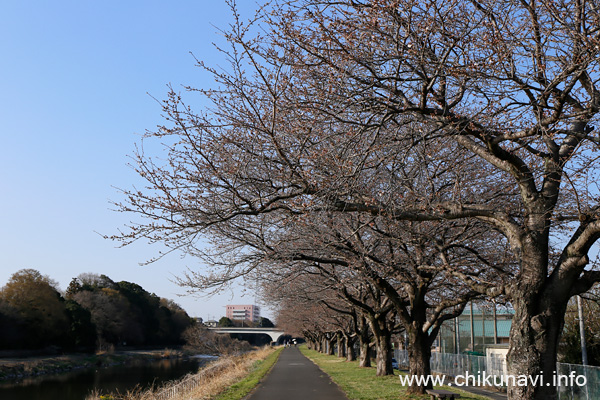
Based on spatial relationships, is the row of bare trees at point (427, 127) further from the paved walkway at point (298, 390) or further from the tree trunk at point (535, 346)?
the paved walkway at point (298, 390)

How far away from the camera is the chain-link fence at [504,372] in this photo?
17297 millimetres

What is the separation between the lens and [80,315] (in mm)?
→ 68812

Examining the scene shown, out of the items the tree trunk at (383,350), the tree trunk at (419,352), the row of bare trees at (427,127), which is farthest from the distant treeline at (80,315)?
the row of bare trees at (427,127)

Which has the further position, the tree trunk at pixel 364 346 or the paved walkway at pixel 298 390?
the tree trunk at pixel 364 346

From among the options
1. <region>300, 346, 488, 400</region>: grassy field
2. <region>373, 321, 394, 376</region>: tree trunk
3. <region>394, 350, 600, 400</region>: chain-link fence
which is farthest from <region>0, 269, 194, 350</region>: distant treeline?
<region>300, 346, 488, 400</region>: grassy field

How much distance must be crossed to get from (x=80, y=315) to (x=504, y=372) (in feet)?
188

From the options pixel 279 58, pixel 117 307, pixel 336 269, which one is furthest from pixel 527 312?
pixel 117 307

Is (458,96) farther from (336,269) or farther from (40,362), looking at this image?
(40,362)

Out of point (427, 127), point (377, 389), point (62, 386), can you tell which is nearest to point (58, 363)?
point (62, 386)

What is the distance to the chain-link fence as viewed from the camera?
17.3 metres

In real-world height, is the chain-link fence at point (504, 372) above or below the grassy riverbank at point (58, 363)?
above

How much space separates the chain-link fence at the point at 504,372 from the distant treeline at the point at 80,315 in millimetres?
39861

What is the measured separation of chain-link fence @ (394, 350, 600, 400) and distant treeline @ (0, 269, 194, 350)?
39861mm

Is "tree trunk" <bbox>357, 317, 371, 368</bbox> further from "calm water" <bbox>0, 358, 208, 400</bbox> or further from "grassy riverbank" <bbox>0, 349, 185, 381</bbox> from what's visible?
"grassy riverbank" <bbox>0, 349, 185, 381</bbox>
